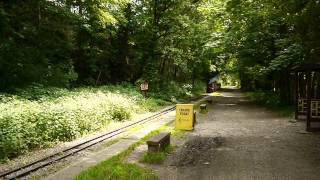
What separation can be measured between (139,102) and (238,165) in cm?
1715

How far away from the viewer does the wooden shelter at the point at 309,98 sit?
16359 mm

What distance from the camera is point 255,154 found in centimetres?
1215

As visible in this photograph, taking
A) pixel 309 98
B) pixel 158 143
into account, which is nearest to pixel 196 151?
pixel 158 143

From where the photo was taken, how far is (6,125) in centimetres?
1213

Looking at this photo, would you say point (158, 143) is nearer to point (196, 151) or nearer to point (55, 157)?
point (196, 151)

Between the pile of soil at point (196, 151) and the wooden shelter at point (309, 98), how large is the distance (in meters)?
4.26

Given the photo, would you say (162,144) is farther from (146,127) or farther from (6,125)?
Answer: (146,127)

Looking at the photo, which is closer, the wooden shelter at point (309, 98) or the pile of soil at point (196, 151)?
the pile of soil at point (196, 151)

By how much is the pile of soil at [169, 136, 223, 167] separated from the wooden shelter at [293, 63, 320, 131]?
4.26 meters

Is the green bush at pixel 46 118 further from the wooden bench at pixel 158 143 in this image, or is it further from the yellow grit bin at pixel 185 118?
the wooden bench at pixel 158 143

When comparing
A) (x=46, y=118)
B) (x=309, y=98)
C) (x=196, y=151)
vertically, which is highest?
(x=309, y=98)

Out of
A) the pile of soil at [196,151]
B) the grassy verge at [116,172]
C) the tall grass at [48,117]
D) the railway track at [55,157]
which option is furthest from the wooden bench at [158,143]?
the tall grass at [48,117]

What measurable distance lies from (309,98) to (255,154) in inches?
213

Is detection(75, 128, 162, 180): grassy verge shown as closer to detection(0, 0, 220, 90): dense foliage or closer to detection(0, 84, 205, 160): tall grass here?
detection(0, 84, 205, 160): tall grass
